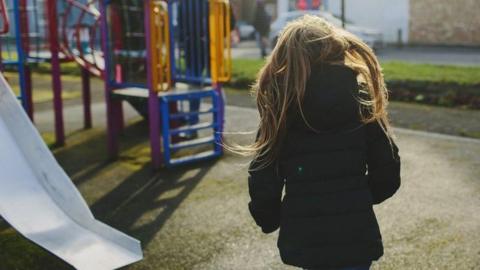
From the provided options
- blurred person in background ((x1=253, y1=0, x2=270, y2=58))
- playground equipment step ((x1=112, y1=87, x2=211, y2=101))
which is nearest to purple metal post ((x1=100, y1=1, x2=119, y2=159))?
playground equipment step ((x1=112, y1=87, x2=211, y2=101))

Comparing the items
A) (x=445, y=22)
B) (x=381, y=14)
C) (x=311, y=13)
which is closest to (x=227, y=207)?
(x=311, y=13)

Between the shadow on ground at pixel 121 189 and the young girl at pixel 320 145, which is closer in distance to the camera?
the young girl at pixel 320 145

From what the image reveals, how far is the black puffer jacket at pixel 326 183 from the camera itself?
7.37 feet

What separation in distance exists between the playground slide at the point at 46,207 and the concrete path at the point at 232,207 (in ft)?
0.80

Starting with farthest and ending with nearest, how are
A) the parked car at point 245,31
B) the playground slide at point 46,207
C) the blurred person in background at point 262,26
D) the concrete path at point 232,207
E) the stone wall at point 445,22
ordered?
the parked car at point 245,31 → the stone wall at point 445,22 → the blurred person in background at point 262,26 → the concrete path at point 232,207 → the playground slide at point 46,207

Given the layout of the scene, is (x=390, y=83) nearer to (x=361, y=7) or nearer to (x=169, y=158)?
(x=169, y=158)

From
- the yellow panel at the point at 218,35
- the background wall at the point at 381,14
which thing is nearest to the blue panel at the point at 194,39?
the yellow panel at the point at 218,35

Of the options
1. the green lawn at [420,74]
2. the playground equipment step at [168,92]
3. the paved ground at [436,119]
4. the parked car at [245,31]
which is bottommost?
the paved ground at [436,119]

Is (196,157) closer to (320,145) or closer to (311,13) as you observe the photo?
(320,145)

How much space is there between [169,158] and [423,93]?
4.81 metres

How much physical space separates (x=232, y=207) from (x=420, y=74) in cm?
694

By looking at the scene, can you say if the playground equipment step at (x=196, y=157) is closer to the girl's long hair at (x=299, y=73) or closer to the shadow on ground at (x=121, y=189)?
the shadow on ground at (x=121, y=189)

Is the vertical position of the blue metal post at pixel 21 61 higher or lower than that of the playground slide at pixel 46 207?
higher

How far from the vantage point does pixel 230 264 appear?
371 centimetres
